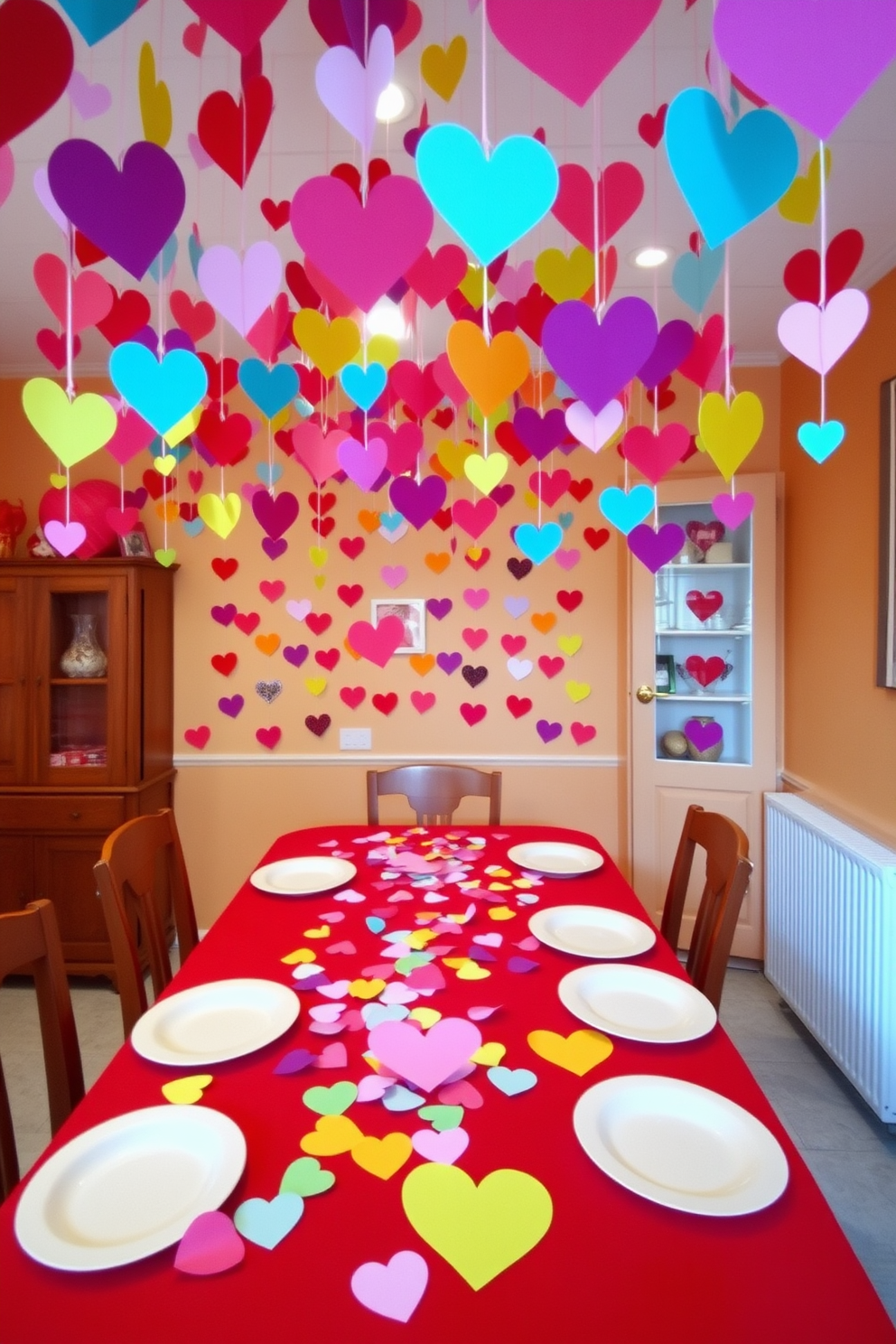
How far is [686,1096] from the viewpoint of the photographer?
93 cm

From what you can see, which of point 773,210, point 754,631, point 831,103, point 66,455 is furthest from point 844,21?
point 754,631

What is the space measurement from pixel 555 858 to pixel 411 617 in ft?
5.03

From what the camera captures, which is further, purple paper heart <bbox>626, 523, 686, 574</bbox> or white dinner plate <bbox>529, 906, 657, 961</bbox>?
purple paper heart <bbox>626, 523, 686, 574</bbox>

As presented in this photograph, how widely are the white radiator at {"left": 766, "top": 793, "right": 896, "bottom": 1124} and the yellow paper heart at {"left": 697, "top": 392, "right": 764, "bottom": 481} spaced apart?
4.54 feet

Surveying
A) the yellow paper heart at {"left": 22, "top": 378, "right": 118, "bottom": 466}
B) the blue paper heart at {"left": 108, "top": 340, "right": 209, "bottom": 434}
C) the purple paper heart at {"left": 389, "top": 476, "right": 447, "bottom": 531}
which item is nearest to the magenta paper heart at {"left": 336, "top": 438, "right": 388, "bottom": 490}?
the purple paper heart at {"left": 389, "top": 476, "right": 447, "bottom": 531}

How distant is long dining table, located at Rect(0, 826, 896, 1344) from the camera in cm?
65

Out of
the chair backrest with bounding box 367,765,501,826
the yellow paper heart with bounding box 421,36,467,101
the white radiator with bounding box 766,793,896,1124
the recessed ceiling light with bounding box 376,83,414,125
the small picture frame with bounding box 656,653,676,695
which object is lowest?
the white radiator with bounding box 766,793,896,1124

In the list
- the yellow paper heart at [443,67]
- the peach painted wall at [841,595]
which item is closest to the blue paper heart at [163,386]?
the yellow paper heart at [443,67]

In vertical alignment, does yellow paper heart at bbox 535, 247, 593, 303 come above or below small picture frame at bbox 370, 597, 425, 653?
above

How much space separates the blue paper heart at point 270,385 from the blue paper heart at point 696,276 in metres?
0.86

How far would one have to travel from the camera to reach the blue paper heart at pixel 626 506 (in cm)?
146

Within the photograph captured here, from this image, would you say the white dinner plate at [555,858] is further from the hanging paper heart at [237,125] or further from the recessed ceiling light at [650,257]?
the recessed ceiling light at [650,257]

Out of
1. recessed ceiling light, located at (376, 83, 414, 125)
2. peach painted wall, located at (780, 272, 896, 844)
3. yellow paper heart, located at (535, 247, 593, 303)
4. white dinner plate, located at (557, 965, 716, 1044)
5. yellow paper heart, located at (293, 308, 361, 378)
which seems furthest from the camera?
peach painted wall, located at (780, 272, 896, 844)

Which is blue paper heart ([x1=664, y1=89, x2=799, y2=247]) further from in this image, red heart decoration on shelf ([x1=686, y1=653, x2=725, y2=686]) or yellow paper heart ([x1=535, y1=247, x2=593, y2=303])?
red heart decoration on shelf ([x1=686, y1=653, x2=725, y2=686])
